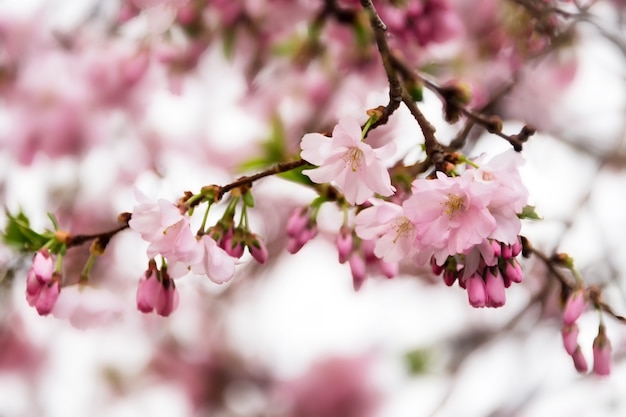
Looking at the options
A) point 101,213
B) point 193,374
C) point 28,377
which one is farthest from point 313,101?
point 28,377

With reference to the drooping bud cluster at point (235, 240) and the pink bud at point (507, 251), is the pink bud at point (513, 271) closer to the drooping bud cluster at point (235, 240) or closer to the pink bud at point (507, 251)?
the pink bud at point (507, 251)

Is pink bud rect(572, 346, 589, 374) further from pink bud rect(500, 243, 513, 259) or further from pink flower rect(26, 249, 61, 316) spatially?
pink flower rect(26, 249, 61, 316)

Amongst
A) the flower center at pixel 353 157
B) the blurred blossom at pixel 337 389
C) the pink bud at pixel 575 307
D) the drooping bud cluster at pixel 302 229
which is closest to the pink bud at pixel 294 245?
the drooping bud cluster at pixel 302 229

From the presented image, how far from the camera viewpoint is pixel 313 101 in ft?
6.58

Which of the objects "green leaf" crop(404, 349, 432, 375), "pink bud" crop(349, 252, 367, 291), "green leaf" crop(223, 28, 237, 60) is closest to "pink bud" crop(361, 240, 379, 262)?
"pink bud" crop(349, 252, 367, 291)

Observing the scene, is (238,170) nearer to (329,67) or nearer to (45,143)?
(329,67)

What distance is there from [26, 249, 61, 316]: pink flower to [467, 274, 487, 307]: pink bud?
46cm

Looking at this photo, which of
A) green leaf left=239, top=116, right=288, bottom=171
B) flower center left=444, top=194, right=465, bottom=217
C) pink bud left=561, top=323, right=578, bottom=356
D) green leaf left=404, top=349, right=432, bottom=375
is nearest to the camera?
flower center left=444, top=194, right=465, bottom=217

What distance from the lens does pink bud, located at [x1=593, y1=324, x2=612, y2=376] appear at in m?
0.81

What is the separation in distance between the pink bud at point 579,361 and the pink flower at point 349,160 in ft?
1.16

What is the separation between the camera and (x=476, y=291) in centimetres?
62

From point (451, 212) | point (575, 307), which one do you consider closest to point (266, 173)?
point (451, 212)

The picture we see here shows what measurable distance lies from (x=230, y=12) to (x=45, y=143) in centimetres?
77

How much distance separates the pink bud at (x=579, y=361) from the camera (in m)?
0.78
